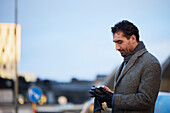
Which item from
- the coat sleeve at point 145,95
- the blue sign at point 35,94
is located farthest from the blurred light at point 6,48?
the coat sleeve at point 145,95

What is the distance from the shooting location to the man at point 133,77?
8.63 feet

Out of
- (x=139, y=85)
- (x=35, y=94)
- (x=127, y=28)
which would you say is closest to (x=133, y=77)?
(x=139, y=85)

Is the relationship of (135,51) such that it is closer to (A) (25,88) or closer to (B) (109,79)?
(B) (109,79)

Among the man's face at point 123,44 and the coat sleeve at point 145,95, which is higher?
the man's face at point 123,44

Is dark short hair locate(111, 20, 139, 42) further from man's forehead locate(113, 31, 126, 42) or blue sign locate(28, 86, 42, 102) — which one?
blue sign locate(28, 86, 42, 102)

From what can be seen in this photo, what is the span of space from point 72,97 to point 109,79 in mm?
53711

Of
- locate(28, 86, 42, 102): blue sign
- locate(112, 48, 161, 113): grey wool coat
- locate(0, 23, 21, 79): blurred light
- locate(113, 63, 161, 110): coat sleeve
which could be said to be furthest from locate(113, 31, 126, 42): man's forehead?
locate(0, 23, 21, 79): blurred light

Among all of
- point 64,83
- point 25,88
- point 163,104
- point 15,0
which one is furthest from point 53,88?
point 163,104

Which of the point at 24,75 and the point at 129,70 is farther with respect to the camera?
the point at 24,75

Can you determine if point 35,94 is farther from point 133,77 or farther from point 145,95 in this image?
point 145,95

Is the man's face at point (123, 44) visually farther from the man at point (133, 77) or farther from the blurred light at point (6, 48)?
the blurred light at point (6, 48)

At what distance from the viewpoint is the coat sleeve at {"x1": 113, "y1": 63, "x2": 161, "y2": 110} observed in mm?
2613

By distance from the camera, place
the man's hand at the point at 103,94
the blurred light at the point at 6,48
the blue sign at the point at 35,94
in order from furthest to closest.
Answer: the blurred light at the point at 6,48 → the blue sign at the point at 35,94 → the man's hand at the point at 103,94

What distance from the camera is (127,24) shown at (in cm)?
284
